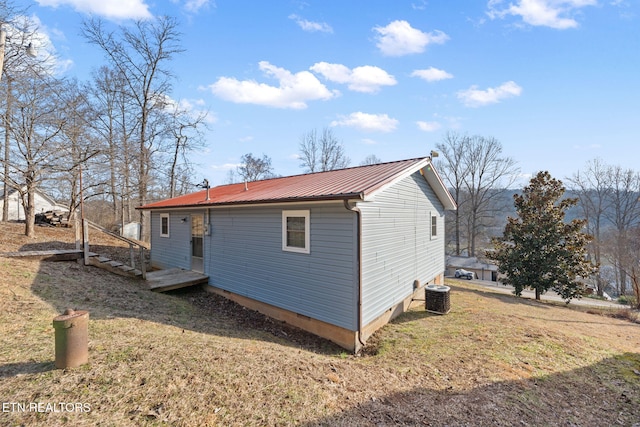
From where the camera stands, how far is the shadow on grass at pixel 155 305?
5930 millimetres

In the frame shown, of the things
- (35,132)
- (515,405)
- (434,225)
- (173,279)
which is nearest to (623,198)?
(434,225)

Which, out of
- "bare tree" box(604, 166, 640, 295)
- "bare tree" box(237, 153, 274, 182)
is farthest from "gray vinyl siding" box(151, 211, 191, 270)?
"bare tree" box(604, 166, 640, 295)

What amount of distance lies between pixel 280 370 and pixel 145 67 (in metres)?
22.2

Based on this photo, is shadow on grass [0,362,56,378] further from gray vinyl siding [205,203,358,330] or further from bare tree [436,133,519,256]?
bare tree [436,133,519,256]

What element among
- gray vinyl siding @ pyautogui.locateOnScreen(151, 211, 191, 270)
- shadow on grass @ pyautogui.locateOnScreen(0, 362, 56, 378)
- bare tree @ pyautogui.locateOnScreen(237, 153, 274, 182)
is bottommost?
shadow on grass @ pyautogui.locateOnScreen(0, 362, 56, 378)

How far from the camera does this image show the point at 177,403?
2852mm

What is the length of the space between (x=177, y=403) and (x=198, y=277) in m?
6.45

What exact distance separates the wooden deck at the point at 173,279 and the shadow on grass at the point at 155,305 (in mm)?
208

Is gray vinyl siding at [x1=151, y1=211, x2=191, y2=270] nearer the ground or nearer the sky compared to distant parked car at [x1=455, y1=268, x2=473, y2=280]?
nearer the sky

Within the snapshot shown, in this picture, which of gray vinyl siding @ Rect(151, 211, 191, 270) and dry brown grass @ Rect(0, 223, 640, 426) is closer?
dry brown grass @ Rect(0, 223, 640, 426)

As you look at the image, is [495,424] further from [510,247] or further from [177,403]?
[510,247]

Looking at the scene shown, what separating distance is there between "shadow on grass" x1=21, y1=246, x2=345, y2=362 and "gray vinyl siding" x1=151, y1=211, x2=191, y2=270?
1.58 meters

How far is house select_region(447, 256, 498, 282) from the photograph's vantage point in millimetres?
31734

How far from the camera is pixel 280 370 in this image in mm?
3832
